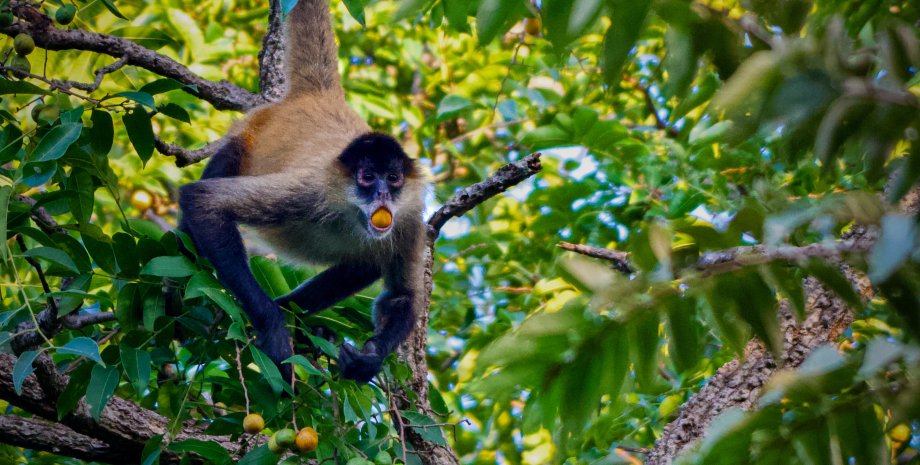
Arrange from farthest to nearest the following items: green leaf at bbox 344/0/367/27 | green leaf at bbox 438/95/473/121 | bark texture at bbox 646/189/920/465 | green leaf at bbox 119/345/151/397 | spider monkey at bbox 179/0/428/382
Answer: green leaf at bbox 438/95/473/121, spider monkey at bbox 179/0/428/382, bark texture at bbox 646/189/920/465, green leaf at bbox 119/345/151/397, green leaf at bbox 344/0/367/27

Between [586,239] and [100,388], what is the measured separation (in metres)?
3.03

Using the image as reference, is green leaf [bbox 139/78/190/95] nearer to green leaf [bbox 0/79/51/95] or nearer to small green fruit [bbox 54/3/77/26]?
green leaf [bbox 0/79/51/95]

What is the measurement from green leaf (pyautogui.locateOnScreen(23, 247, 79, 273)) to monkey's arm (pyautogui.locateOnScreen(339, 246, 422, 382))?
1.17 m

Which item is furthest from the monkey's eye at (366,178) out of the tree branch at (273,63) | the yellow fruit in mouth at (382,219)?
the tree branch at (273,63)

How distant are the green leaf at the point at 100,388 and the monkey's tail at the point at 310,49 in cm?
252

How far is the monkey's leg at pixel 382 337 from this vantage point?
3658 mm

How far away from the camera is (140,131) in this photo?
3025 millimetres

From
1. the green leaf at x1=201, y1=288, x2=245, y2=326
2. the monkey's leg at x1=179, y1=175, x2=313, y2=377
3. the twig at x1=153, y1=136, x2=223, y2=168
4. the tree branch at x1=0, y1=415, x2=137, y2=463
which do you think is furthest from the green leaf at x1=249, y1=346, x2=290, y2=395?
the twig at x1=153, y1=136, x2=223, y2=168

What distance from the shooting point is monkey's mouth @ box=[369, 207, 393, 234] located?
461cm

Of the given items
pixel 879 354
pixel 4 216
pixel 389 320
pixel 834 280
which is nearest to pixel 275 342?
pixel 389 320

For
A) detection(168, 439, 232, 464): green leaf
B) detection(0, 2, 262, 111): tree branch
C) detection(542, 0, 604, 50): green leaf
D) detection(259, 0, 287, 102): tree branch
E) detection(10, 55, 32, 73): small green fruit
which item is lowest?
detection(168, 439, 232, 464): green leaf

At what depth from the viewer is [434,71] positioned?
8.54m

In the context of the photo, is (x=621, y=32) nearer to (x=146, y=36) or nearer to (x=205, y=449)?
(x=205, y=449)

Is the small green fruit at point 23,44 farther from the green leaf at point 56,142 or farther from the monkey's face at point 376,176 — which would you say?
the monkey's face at point 376,176
